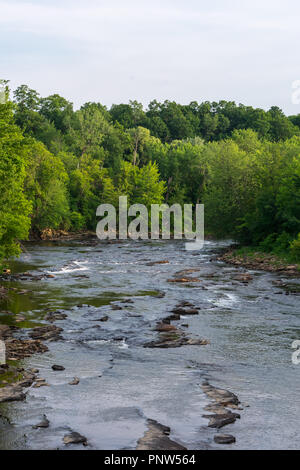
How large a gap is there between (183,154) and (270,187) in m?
51.5

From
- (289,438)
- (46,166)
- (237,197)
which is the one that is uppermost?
(46,166)

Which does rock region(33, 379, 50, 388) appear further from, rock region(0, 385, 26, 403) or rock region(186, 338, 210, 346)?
rock region(186, 338, 210, 346)

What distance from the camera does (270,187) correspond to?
188ft

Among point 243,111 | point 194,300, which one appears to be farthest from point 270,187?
point 243,111

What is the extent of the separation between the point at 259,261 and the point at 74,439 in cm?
3909

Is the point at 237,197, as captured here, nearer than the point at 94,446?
No

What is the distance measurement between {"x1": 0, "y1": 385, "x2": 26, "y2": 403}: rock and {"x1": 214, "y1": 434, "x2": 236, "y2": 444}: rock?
6744 mm

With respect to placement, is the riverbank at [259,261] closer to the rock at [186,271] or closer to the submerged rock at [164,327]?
the rock at [186,271]

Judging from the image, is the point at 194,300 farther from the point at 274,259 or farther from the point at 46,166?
the point at 46,166

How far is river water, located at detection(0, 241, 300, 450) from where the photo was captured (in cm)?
1546

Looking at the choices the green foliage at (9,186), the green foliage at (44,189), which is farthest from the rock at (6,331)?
the green foliage at (44,189)

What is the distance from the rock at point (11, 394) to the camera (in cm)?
1748

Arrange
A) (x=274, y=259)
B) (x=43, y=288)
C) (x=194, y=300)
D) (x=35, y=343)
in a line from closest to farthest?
(x=35, y=343) < (x=194, y=300) < (x=43, y=288) < (x=274, y=259)

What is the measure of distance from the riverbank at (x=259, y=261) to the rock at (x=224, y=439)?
30.6 meters
